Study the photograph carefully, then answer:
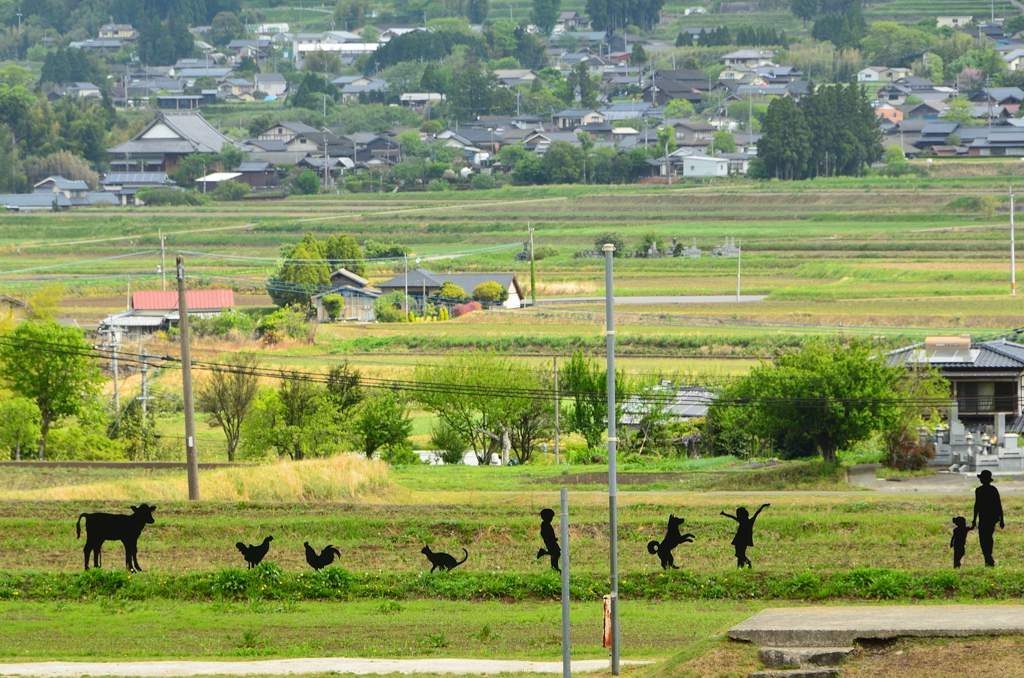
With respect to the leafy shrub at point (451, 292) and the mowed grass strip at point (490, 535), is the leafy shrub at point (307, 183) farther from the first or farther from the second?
the mowed grass strip at point (490, 535)

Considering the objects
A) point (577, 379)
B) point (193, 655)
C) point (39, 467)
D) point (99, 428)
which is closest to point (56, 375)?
point (99, 428)

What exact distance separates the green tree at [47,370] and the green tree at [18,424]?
382 millimetres

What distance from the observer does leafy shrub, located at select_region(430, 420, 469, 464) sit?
34.7 m

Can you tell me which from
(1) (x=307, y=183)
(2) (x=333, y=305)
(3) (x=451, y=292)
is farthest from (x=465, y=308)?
(1) (x=307, y=183)

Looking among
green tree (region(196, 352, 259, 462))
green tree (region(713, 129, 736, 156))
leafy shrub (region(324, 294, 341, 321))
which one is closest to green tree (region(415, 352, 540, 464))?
green tree (region(196, 352, 259, 462))

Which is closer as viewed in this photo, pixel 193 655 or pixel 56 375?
pixel 193 655

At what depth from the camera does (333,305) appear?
5622cm

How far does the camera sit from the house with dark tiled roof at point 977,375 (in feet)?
103

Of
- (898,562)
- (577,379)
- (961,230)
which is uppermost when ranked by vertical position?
(961,230)

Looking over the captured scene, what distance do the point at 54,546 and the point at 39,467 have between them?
8977 mm

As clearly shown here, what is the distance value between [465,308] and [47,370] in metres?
26.4

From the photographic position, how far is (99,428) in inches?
1335

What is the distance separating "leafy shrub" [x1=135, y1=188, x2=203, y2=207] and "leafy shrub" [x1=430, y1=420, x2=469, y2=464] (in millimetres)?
63673

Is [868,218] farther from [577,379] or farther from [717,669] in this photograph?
[717,669]
